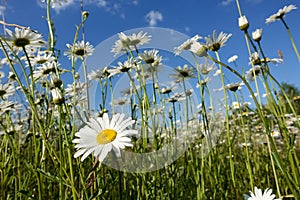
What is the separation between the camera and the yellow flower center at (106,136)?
0.64 m

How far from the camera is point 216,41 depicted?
100 cm

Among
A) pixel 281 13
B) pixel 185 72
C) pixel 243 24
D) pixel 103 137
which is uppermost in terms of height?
pixel 281 13

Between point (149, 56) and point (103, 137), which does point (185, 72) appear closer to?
point (149, 56)

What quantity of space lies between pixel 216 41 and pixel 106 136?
534 millimetres

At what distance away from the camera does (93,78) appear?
1381 millimetres

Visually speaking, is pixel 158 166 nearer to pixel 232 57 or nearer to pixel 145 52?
pixel 145 52

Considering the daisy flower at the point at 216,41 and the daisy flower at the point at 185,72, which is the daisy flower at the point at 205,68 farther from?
the daisy flower at the point at 216,41

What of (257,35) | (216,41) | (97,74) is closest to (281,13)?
(257,35)

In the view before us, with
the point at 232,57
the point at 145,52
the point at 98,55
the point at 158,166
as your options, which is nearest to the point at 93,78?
the point at 98,55

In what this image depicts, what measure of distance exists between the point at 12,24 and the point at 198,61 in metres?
0.73

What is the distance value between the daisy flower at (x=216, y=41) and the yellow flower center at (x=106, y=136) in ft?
1.60

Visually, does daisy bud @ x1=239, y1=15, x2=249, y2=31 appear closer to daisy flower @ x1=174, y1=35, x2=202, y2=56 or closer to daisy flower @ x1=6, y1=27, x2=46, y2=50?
daisy flower @ x1=174, y1=35, x2=202, y2=56

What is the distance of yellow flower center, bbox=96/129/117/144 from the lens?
636 mm

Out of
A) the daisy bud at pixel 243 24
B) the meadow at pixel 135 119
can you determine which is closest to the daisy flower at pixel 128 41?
the meadow at pixel 135 119
